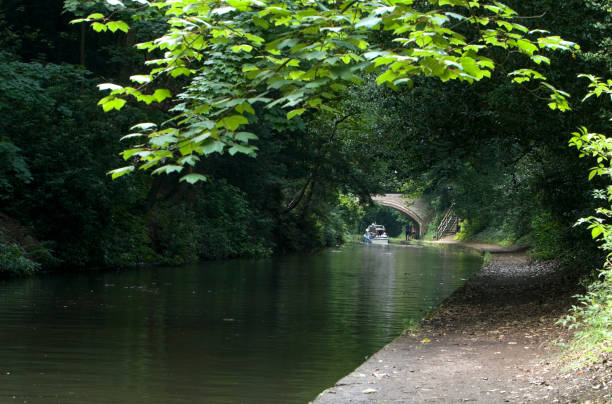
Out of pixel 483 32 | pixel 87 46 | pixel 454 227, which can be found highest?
pixel 87 46

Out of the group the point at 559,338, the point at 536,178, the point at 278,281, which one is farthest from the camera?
the point at 278,281

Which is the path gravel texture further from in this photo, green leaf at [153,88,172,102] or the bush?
the bush

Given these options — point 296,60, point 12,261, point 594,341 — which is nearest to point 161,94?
point 296,60

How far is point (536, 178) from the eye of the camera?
1917 cm

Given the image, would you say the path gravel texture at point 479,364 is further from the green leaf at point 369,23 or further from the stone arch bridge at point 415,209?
the stone arch bridge at point 415,209

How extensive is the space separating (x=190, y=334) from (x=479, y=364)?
5227 millimetres

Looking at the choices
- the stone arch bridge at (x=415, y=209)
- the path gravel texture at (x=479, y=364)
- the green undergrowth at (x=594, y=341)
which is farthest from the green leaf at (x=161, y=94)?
the stone arch bridge at (x=415, y=209)

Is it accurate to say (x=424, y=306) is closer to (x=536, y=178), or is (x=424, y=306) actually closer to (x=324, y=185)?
(x=536, y=178)

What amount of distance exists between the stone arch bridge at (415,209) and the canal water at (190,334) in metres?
63.7

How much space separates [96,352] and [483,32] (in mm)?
7093

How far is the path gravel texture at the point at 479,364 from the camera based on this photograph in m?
7.29

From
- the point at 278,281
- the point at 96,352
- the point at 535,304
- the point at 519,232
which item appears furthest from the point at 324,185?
the point at 96,352

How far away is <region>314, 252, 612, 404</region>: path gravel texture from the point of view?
7293mm

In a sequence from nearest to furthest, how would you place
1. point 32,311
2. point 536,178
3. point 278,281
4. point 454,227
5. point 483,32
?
point 483,32 → point 32,311 → point 536,178 → point 278,281 → point 454,227
